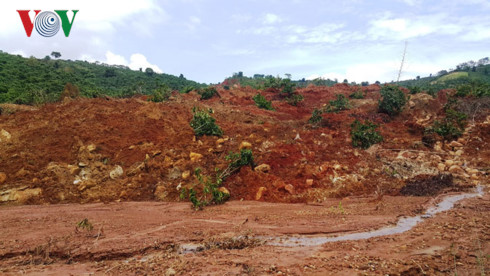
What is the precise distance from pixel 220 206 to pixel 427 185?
6136mm

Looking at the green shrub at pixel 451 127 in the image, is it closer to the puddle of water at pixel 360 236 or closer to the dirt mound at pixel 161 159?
the dirt mound at pixel 161 159

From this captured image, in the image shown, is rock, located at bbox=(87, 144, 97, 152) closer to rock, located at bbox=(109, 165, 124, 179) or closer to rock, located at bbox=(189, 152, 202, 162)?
rock, located at bbox=(109, 165, 124, 179)

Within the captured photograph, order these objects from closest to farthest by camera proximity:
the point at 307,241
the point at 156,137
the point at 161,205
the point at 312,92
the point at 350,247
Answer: the point at 350,247, the point at 307,241, the point at 161,205, the point at 156,137, the point at 312,92

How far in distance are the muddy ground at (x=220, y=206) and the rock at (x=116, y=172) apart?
0.11 metres

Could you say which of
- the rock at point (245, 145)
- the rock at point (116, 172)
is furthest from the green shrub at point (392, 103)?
the rock at point (116, 172)

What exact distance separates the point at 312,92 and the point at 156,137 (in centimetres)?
2631

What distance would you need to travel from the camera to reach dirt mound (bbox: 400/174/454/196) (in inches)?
304

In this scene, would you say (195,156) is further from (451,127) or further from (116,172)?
(451,127)

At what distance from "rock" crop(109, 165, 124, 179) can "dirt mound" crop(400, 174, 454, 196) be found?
28.0ft

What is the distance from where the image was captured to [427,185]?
8078 mm

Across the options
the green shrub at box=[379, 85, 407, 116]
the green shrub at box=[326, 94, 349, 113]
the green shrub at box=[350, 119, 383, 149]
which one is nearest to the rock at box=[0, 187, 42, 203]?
the green shrub at box=[350, 119, 383, 149]

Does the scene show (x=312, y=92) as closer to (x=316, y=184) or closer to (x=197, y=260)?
(x=316, y=184)

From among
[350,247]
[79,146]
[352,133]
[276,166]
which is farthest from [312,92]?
[350,247]

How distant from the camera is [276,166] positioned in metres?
8.91
